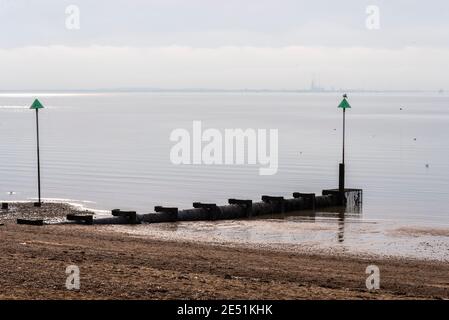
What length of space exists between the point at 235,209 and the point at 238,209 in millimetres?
214

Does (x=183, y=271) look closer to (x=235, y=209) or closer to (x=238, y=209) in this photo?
(x=235, y=209)

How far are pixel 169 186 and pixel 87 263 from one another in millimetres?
39198

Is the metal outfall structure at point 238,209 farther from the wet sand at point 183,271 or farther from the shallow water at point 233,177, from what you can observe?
the wet sand at point 183,271

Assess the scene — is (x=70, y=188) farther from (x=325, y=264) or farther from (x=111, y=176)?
(x=325, y=264)

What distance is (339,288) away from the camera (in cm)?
1688

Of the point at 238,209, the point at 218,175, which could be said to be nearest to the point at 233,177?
the point at 218,175

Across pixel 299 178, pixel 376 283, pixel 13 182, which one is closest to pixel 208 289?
pixel 376 283

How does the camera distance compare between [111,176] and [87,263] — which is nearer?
[87,263]

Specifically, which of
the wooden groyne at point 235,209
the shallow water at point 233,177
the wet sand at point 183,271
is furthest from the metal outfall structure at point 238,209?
the wet sand at point 183,271

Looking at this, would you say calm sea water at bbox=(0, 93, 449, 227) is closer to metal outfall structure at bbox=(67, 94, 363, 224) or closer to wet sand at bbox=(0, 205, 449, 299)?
metal outfall structure at bbox=(67, 94, 363, 224)

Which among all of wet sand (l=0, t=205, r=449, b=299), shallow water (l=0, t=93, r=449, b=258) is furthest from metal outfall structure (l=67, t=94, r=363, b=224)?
wet sand (l=0, t=205, r=449, b=299)

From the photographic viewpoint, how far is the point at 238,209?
131 feet

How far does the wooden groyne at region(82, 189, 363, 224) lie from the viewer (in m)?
34.8
